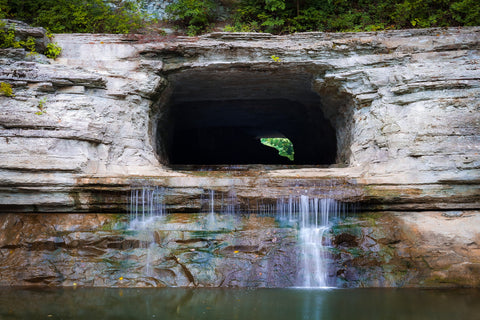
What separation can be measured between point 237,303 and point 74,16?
766 cm

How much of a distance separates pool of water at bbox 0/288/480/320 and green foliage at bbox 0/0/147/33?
19.9 ft

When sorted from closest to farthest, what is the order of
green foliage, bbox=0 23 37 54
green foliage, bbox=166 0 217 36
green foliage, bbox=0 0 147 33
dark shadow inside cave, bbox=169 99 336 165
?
1. green foliage, bbox=0 23 37 54
2. green foliage, bbox=0 0 147 33
3. green foliage, bbox=166 0 217 36
4. dark shadow inside cave, bbox=169 99 336 165

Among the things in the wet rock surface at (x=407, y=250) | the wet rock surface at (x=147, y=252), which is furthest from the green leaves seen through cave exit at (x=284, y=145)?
the wet rock surface at (x=147, y=252)

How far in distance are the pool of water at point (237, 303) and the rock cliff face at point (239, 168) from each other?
0.39 metres

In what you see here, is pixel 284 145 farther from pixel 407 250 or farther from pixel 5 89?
pixel 5 89

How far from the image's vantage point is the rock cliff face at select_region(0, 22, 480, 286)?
628cm

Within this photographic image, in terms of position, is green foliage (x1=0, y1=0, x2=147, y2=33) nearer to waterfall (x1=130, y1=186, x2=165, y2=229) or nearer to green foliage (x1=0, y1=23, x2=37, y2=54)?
green foliage (x1=0, y1=23, x2=37, y2=54)

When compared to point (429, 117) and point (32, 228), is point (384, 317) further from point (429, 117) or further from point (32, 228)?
point (32, 228)

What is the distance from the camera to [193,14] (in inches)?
376

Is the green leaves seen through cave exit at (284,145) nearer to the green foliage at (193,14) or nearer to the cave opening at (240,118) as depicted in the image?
the cave opening at (240,118)

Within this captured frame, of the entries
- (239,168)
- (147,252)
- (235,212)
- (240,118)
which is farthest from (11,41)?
(240,118)

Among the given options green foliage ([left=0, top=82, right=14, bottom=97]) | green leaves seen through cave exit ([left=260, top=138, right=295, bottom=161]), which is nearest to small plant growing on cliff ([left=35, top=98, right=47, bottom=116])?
green foliage ([left=0, top=82, right=14, bottom=97])

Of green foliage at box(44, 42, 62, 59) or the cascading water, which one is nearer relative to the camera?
the cascading water

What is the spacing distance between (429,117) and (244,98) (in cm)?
530
